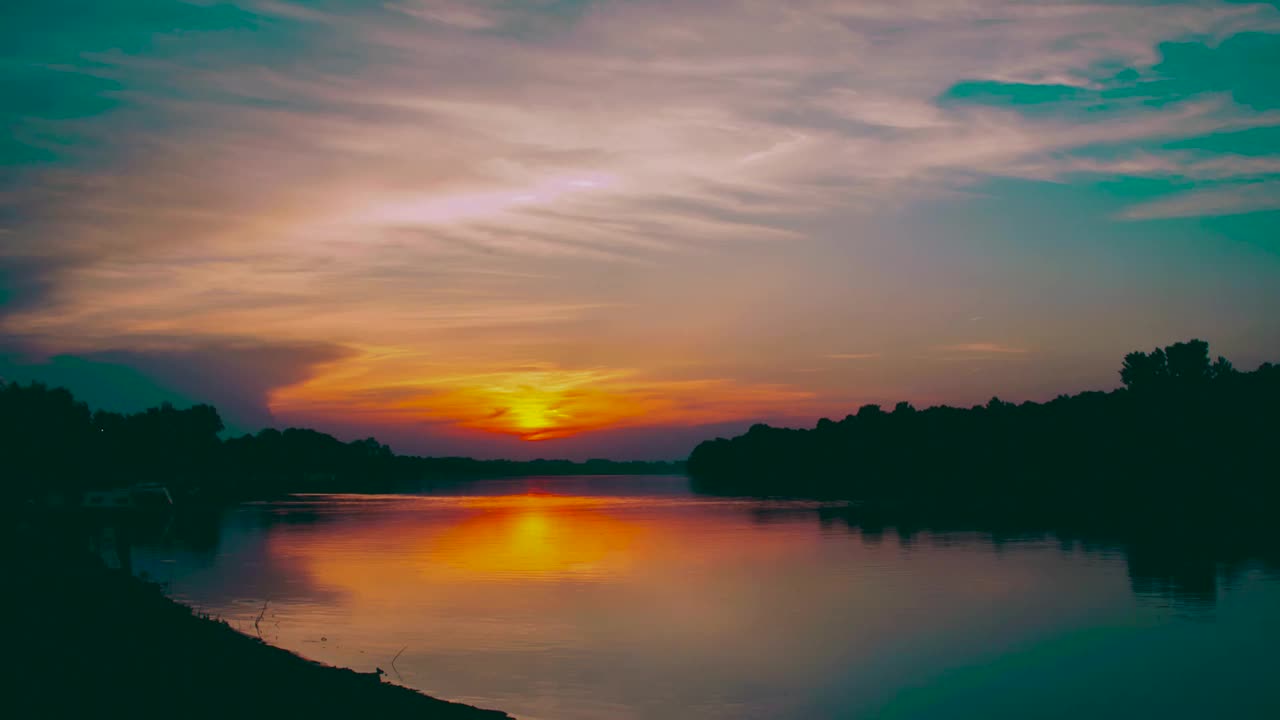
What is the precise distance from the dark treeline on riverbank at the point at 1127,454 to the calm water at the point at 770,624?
41.3 meters

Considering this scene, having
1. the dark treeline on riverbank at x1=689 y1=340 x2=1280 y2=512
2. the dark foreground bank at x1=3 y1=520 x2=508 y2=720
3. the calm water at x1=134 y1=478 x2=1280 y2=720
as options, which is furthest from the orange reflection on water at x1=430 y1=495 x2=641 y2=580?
the dark treeline on riverbank at x1=689 y1=340 x2=1280 y2=512

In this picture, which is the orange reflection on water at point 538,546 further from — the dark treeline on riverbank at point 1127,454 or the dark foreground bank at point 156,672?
the dark treeline on riverbank at point 1127,454

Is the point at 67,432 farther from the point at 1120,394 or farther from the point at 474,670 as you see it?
the point at 1120,394

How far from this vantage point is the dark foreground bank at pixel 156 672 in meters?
19.5

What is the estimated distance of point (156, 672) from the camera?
2212 cm

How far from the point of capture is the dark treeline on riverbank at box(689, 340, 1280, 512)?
109625 mm

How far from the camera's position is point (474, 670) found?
28.9 meters

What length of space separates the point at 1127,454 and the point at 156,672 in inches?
5275

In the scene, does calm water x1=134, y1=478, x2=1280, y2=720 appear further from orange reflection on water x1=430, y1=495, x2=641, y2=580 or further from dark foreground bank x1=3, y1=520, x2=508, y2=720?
dark foreground bank x1=3, y1=520, x2=508, y2=720

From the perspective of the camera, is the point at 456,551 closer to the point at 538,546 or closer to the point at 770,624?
the point at 538,546

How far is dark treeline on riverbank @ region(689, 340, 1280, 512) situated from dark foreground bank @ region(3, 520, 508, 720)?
244 ft

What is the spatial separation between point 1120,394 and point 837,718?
142908 millimetres

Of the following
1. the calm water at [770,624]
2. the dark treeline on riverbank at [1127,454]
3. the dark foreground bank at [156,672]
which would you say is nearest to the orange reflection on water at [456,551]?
the calm water at [770,624]

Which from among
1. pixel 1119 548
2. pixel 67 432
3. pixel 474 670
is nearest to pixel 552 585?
pixel 474 670
